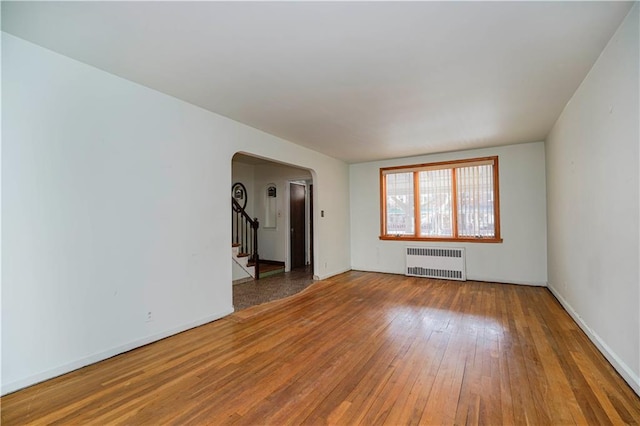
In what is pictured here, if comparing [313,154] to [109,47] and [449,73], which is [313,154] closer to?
[449,73]

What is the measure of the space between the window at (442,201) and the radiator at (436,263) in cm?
28

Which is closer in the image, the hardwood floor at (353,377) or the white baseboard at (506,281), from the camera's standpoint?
the hardwood floor at (353,377)

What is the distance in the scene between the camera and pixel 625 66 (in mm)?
2098

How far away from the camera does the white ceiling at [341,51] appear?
1925 mm

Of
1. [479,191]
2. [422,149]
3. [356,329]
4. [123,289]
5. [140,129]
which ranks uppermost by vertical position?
[422,149]

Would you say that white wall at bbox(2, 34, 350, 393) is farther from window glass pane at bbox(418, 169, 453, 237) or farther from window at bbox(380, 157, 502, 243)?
window glass pane at bbox(418, 169, 453, 237)

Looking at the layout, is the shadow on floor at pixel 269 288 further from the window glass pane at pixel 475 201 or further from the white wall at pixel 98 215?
the window glass pane at pixel 475 201

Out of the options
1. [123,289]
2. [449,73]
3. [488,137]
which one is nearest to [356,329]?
[123,289]

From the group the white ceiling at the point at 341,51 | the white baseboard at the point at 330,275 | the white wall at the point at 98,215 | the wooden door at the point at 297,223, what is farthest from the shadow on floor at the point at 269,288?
the white ceiling at the point at 341,51

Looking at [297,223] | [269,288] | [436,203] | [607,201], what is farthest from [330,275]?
[607,201]

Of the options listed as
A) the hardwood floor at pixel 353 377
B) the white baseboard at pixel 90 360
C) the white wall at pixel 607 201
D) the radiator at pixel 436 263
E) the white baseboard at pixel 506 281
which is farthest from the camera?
the radiator at pixel 436 263

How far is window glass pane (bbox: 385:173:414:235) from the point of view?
6.45 meters

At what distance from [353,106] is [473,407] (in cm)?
307

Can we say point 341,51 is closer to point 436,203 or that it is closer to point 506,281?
point 436,203
